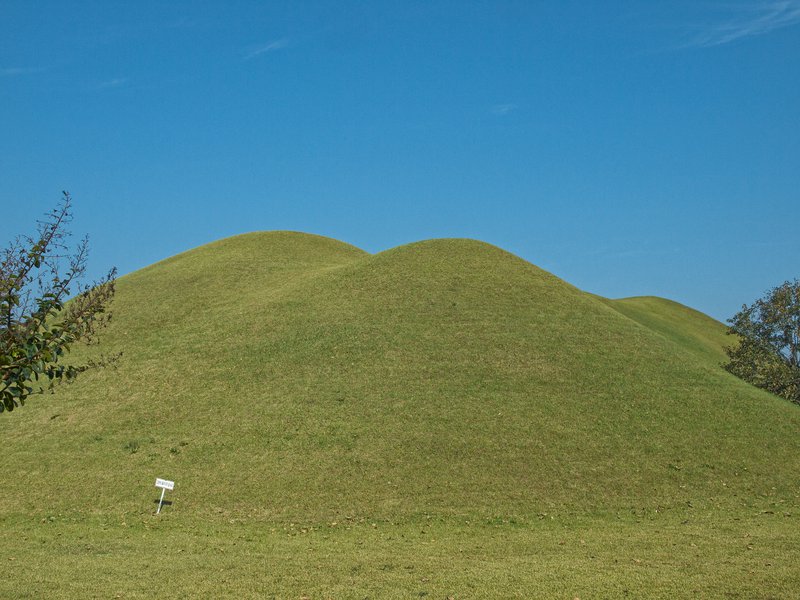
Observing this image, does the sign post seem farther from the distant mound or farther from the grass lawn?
the distant mound

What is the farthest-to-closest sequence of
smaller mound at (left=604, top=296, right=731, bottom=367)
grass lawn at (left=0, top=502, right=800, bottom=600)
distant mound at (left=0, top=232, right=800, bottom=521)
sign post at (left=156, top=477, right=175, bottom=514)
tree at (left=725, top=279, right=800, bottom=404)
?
smaller mound at (left=604, top=296, right=731, bottom=367) → tree at (left=725, top=279, right=800, bottom=404) → distant mound at (left=0, top=232, right=800, bottom=521) → sign post at (left=156, top=477, right=175, bottom=514) → grass lawn at (left=0, top=502, right=800, bottom=600)

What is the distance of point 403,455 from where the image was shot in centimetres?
2866

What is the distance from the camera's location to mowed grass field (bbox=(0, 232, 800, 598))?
1678 centimetres

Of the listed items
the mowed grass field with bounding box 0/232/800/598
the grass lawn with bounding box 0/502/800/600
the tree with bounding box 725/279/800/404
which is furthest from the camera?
the tree with bounding box 725/279/800/404

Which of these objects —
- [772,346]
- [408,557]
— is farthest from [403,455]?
[772,346]

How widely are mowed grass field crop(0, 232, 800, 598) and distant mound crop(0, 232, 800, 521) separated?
5.6 inches

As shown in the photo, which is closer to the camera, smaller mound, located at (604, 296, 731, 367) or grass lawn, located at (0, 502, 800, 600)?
grass lawn, located at (0, 502, 800, 600)

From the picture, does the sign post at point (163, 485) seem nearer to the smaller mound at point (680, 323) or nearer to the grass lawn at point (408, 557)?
the grass lawn at point (408, 557)

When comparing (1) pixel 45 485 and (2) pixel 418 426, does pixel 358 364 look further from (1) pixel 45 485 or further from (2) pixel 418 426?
(1) pixel 45 485

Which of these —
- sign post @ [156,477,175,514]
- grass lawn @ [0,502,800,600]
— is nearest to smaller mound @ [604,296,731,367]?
grass lawn @ [0,502,800,600]

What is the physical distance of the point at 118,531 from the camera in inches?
901

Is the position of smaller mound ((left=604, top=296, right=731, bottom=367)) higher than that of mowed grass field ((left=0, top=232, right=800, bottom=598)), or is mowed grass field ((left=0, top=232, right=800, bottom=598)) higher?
smaller mound ((left=604, top=296, right=731, bottom=367))

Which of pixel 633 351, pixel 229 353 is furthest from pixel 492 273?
pixel 229 353

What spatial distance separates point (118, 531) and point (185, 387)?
1463 cm
